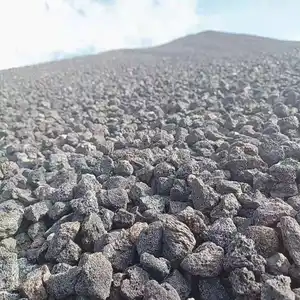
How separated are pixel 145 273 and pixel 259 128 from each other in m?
1.92

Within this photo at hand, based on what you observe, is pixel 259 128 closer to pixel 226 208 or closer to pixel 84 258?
pixel 226 208

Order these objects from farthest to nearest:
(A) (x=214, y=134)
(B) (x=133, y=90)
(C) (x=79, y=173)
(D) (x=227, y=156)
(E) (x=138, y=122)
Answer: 1. (B) (x=133, y=90)
2. (E) (x=138, y=122)
3. (A) (x=214, y=134)
4. (C) (x=79, y=173)
5. (D) (x=227, y=156)

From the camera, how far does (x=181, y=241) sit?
5.42 ft

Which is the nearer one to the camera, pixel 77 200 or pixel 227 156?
pixel 77 200

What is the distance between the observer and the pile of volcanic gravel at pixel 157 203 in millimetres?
1516

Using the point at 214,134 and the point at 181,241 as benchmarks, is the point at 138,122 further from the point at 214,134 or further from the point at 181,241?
the point at 181,241

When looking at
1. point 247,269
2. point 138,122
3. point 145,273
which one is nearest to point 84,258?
point 145,273

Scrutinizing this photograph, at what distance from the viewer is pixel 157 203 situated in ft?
6.80

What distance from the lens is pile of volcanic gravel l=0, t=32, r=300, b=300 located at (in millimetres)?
1516

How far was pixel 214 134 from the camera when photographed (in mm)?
3035

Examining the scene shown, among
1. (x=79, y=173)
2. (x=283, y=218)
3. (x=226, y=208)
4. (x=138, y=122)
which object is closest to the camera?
(x=283, y=218)

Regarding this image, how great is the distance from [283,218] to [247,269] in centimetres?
29

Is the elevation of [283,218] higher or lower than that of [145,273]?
higher

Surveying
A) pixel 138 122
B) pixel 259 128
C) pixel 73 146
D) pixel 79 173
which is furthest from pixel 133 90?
pixel 79 173
